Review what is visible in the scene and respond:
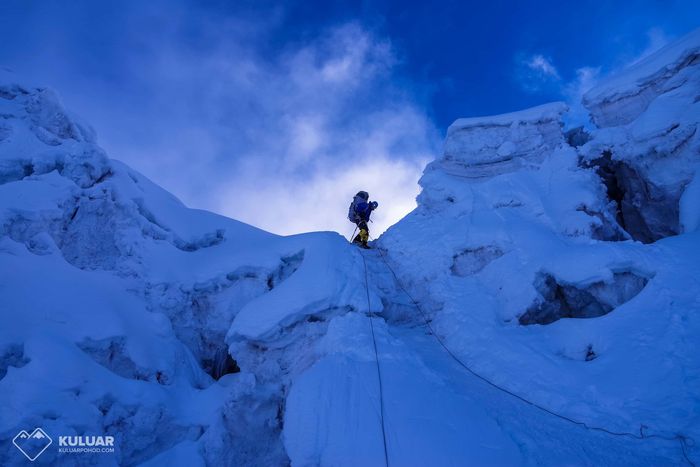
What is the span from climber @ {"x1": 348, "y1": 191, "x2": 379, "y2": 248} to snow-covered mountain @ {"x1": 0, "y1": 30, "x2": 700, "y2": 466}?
1278mm

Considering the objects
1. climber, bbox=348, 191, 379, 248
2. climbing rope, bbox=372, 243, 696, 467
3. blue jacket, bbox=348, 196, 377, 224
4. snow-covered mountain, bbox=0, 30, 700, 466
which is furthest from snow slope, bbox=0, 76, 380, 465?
blue jacket, bbox=348, 196, 377, 224

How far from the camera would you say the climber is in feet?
43.6

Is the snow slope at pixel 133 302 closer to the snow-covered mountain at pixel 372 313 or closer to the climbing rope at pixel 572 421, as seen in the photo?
the snow-covered mountain at pixel 372 313

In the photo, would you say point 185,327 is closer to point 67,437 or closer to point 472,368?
point 67,437

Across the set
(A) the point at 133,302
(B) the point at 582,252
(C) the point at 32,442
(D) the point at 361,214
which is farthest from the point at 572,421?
(D) the point at 361,214

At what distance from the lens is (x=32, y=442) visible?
4.73 m

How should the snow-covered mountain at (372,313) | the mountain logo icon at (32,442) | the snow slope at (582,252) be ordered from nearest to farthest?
the mountain logo icon at (32,442)
the snow-covered mountain at (372,313)
the snow slope at (582,252)

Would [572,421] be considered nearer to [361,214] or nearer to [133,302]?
[133,302]

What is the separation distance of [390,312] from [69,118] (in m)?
9.81

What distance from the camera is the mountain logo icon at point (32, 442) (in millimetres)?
4680

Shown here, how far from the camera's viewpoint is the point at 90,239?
8.54 metres

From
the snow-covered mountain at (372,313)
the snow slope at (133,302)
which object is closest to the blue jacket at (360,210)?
the snow-covered mountain at (372,313)

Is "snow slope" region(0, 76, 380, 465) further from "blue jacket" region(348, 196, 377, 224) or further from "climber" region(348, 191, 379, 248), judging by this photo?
"blue jacket" region(348, 196, 377, 224)

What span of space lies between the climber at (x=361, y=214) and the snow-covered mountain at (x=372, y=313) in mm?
1278
